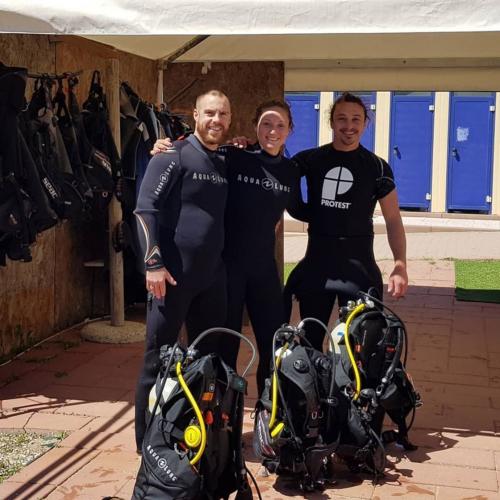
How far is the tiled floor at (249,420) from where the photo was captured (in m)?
3.79

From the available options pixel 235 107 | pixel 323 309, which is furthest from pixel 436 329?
pixel 323 309

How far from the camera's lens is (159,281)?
3.78 metres

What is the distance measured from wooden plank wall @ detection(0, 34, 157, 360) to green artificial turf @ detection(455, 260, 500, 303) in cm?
382

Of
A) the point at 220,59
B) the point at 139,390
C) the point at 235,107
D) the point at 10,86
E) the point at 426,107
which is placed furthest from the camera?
the point at 426,107

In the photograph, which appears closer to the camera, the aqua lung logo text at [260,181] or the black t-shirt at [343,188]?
the aqua lung logo text at [260,181]

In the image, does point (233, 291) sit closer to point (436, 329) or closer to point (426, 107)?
point (436, 329)

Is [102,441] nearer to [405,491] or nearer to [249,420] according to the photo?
[249,420]

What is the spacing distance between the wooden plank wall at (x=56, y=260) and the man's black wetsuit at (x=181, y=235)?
2.15 meters

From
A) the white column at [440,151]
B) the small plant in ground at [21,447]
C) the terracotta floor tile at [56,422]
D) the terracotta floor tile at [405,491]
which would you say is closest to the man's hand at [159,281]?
the small plant in ground at [21,447]

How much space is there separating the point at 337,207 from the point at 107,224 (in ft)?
9.67

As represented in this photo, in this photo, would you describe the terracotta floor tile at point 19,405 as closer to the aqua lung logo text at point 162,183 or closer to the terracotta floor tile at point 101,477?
the terracotta floor tile at point 101,477

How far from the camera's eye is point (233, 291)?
4.08 meters

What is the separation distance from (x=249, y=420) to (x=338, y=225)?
123cm

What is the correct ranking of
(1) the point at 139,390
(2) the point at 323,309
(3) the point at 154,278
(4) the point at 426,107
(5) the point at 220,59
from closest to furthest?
(3) the point at 154,278, (1) the point at 139,390, (2) the point at 323,309, (5) the point at 220,59, (4) the point at 426,107
